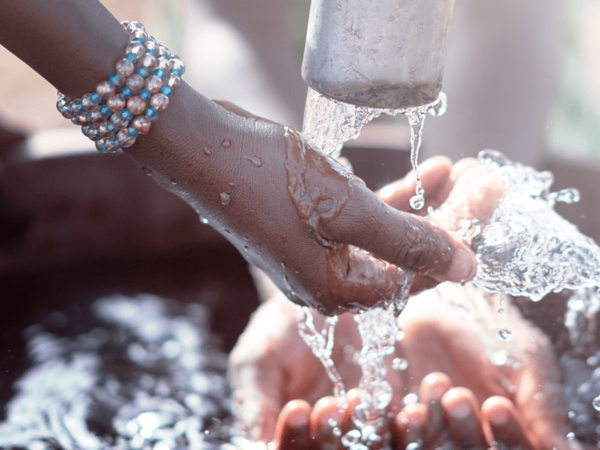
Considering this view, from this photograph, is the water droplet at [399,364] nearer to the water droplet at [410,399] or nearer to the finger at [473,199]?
the water droplet at [410,399]

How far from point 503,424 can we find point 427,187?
45 centimetres

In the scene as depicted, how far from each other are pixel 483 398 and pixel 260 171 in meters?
0.82

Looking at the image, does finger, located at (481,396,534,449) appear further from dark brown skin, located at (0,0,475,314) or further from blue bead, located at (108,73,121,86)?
blue bead, located at (108,73,121,86)

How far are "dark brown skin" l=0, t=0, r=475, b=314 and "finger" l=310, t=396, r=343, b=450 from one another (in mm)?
303

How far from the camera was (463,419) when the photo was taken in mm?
966

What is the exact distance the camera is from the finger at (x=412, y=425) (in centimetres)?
102

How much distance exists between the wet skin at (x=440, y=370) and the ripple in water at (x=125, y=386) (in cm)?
12

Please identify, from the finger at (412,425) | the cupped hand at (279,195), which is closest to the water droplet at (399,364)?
the finger at (412,425)

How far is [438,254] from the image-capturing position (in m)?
0.74

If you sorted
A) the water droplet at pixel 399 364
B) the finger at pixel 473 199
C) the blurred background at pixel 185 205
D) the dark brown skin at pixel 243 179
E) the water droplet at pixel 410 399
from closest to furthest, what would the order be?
the dark brown skin at pixel 243 179 < the finger at pixel 473 199 < the water droplet at pixel 410 399 < the water droplet at pixel 399 364 < the blurred background at pixel 185 205

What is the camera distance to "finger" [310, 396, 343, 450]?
3.25 ft

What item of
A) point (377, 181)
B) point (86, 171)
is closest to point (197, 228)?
point (86, 171)

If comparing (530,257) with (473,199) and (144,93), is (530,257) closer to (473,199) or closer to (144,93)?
(473,199)

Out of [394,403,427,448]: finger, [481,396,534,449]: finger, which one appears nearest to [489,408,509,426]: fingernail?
[481,396,534,449]: finger
